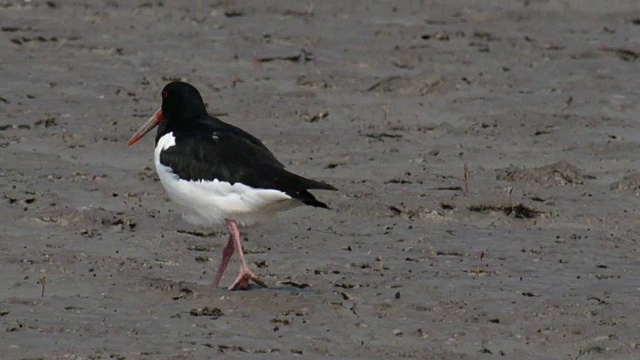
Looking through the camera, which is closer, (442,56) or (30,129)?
(30,129)

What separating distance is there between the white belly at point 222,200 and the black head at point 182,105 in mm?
433

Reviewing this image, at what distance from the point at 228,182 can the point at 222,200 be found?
0.40 feet

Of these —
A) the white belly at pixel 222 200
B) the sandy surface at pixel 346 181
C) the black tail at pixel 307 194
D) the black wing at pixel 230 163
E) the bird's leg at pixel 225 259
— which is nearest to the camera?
the sandy surface at pixel 346 181

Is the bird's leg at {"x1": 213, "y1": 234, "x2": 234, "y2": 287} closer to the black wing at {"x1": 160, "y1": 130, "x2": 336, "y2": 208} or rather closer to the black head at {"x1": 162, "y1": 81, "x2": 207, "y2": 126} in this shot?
the black wing at {"x1": 160, "y1": 130, "x2": 336, "y2": 208}

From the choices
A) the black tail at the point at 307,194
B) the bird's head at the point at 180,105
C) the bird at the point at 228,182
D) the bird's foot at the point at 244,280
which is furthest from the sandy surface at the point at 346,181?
the bird's head at the point at 180,105

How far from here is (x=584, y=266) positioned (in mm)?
9125

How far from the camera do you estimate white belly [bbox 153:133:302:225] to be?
335 inches

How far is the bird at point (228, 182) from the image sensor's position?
844cm

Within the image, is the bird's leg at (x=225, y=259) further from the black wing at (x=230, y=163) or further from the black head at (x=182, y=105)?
the black head at (x=182, y=105)

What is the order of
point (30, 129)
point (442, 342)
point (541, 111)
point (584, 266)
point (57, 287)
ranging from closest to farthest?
point (442, 342)
point (57, 287)
point (584, 266)
point (30, 129)
point (541, 111)

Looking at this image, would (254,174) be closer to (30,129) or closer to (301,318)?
(301,318)

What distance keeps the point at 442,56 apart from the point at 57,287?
20.5 feet

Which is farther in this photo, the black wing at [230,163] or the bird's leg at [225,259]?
the bird's leg at [225,259]

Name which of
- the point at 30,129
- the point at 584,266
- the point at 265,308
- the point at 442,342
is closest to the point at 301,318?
the point at 265,308
